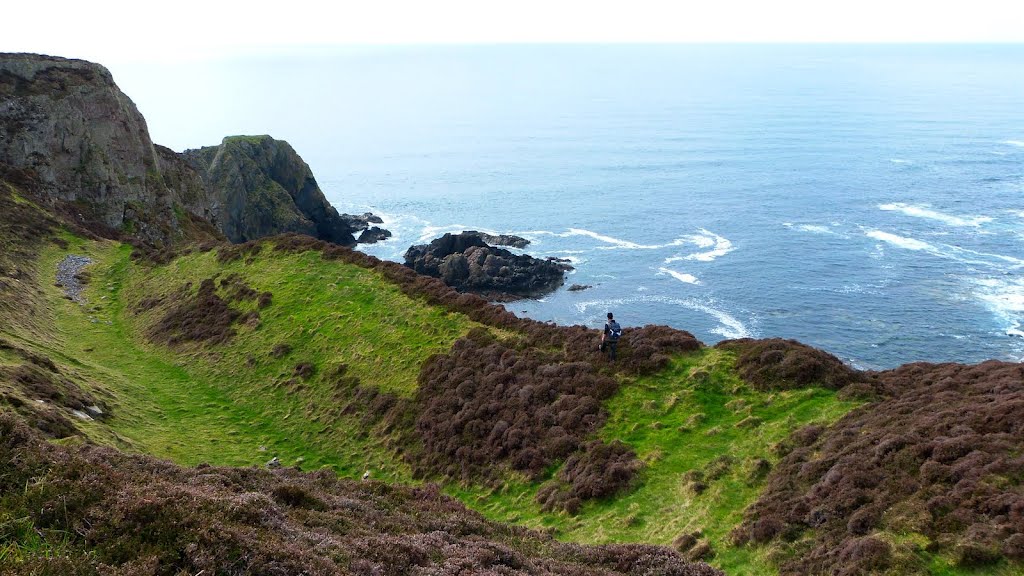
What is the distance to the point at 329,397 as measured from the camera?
34.7 m

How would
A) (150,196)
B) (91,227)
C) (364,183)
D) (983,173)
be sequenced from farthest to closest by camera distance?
1. (364,183)
2. (983,173)
3. (150,196)
4. (91,227)

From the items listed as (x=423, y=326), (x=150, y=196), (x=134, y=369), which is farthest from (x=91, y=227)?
(x=423, y=326)

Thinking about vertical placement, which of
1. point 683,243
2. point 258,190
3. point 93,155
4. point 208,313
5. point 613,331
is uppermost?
point 93,155

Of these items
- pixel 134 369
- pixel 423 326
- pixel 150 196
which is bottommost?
pixel 134 369

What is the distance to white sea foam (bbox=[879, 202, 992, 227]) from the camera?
107 metres

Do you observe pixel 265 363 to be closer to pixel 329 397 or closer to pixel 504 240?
pixel 329 397

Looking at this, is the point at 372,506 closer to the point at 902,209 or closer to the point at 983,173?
the point at 902,209

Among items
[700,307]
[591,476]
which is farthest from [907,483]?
[700,307]

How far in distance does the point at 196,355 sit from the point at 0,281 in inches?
560

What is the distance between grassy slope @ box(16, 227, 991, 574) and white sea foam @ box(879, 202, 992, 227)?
3993 inches

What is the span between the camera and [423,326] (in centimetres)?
3791

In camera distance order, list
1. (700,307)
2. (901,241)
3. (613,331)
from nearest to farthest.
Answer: (613,331), (700,307), (901,241)

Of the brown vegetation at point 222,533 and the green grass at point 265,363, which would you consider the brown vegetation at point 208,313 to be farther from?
the brown vegetation at point 222,533

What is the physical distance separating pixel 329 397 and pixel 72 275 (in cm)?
3152
